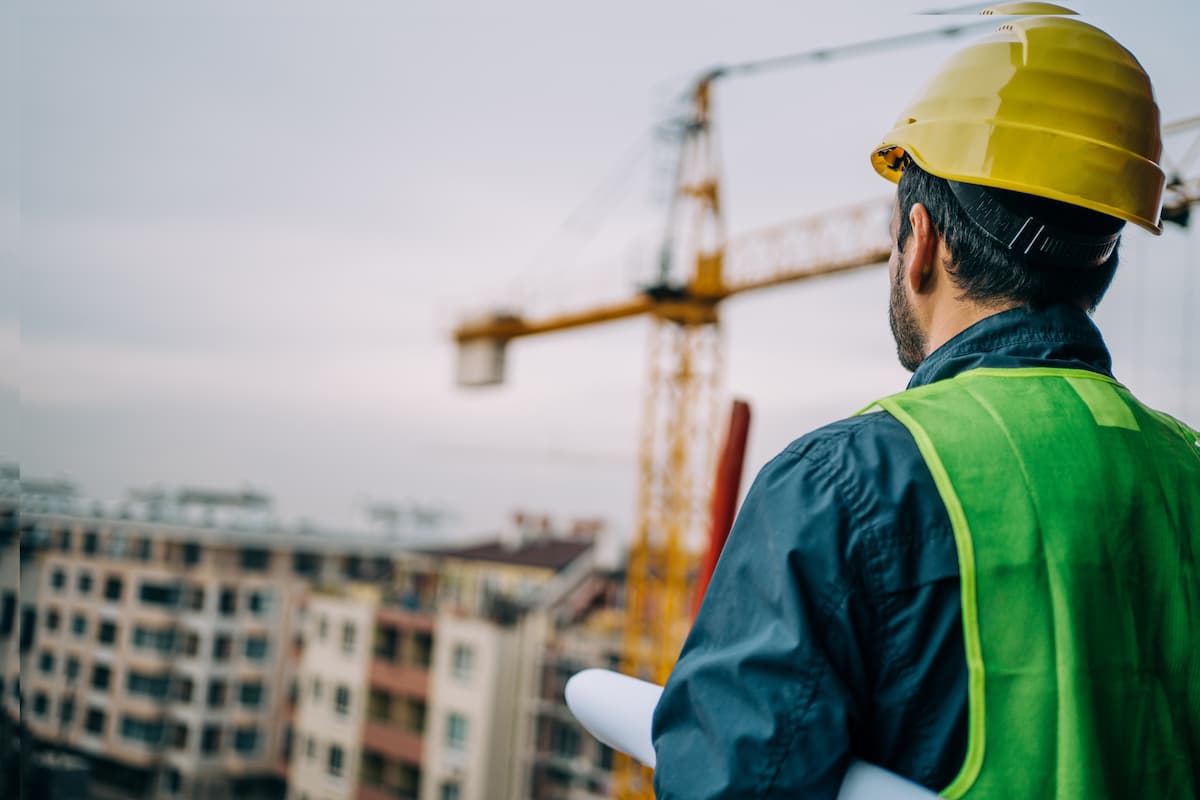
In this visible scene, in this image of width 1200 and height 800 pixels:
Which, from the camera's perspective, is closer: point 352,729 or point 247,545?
point 352,729

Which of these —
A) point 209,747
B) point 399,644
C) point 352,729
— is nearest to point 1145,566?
point 399,644

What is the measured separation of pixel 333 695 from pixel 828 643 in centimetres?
1747

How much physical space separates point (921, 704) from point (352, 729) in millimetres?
17470

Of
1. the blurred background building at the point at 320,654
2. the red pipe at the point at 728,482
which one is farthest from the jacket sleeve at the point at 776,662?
the blurred background building at the point at 320,654

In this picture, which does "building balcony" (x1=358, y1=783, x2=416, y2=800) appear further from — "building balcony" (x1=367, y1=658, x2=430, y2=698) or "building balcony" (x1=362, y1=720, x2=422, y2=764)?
"building balcony" (x1=367, y1=658, x2=430, y2=698)

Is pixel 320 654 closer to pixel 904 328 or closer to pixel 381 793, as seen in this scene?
pixel 381 793

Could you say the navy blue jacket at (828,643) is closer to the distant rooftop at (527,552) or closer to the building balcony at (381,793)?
the distant rooftop at (527,552)

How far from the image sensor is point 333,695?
16.8 metres

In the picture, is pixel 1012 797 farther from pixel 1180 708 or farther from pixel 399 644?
pixel 399 644

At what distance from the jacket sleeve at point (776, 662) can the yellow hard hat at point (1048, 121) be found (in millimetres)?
211

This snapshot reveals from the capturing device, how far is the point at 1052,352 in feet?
1.84

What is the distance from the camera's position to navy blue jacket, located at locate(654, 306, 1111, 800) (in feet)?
1.54

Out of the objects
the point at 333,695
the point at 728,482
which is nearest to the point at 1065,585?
the point at 728,482

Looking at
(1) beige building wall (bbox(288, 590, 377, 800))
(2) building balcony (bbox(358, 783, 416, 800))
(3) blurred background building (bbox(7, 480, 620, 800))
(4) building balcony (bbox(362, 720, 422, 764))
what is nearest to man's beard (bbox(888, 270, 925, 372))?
(3) blurred background building (bbox(7, 480, 620, 800))
